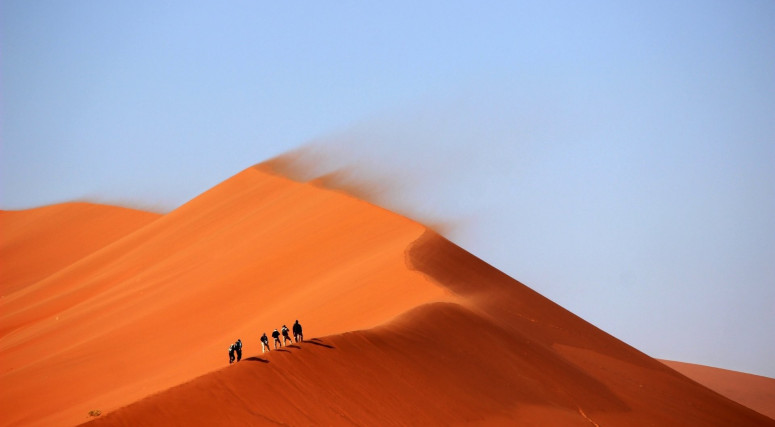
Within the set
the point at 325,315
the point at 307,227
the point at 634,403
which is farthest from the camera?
the point at 307,227

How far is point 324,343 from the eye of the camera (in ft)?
72.3

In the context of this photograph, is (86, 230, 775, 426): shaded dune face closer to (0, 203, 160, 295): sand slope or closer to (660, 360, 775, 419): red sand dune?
(660, 360, 775, 419): red sand dune

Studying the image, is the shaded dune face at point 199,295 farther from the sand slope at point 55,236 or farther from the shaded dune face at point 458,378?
the sand slope at point 55,236

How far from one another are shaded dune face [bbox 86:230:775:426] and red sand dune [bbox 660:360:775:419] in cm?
2237

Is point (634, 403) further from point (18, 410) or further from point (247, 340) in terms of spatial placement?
point (18, 410)

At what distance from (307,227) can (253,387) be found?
2191cm

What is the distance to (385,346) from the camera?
2330 centimetres

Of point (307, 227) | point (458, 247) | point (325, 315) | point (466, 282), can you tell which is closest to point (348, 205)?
point (307, 227)

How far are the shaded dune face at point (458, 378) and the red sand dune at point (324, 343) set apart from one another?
0.17 feet

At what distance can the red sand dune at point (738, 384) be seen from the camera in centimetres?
5255

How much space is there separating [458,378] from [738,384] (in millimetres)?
40406

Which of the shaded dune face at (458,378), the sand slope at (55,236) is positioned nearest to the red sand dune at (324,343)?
the shaded dune face at (458,378)

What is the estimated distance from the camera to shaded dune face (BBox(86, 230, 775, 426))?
19.7 m

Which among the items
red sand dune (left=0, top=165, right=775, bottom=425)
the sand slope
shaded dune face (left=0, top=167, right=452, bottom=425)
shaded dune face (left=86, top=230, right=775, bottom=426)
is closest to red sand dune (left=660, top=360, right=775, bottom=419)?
red sand dune (left=0, top=165, right=775, bottom=425)
